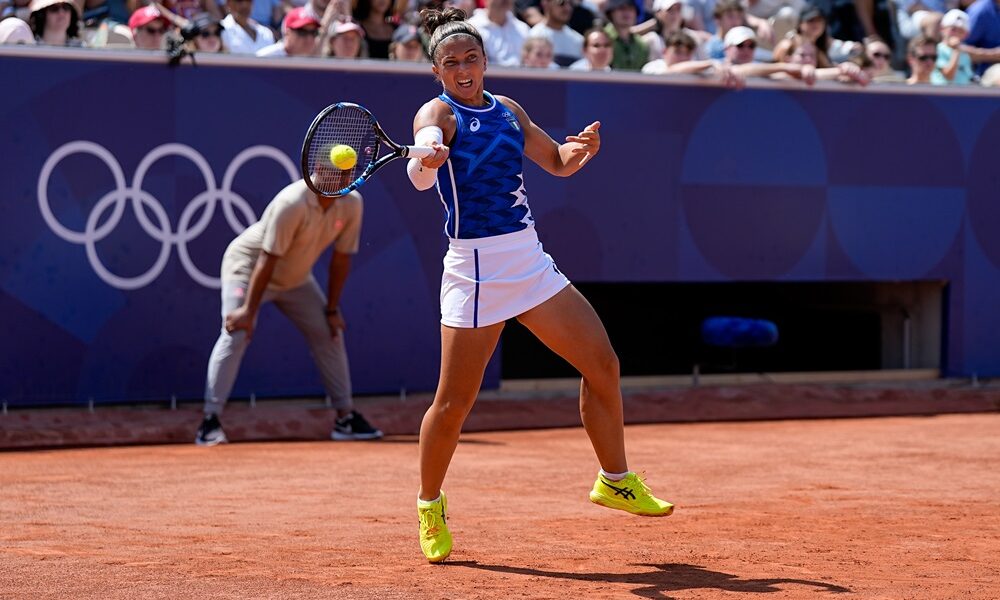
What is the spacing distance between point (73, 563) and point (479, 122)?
217 centimetres

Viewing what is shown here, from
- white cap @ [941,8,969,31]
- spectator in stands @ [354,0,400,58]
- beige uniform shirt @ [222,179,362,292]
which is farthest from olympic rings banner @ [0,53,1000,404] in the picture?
white cap @ [941,8,969,31]

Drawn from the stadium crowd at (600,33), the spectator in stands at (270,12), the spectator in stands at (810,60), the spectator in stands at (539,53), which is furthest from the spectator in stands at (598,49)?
the spectator in stands at (270,12)

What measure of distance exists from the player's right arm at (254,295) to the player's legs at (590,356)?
11.8 feet

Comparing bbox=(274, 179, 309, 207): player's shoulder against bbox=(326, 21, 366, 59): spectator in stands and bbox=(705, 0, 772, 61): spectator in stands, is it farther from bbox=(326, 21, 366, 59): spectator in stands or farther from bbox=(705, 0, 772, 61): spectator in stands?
bbox=(705, 0, 772, 61): spectator in stands

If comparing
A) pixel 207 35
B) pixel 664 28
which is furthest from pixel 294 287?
pixel 664 28

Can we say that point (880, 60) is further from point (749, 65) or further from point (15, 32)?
point (15, 32)

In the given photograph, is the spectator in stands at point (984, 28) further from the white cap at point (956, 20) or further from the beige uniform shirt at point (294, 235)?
the beige uniform shirt at point (294, 235)

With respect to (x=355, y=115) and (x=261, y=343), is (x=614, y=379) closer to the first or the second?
(x=355, y=115)

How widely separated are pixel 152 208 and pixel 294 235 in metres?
1.36

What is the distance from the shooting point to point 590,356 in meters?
5.23

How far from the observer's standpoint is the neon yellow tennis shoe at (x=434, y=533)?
521 cm

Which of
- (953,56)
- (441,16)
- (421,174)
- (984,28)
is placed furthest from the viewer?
(984,28)

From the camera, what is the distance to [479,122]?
17.1ft

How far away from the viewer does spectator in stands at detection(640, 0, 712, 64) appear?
40.3 ft
